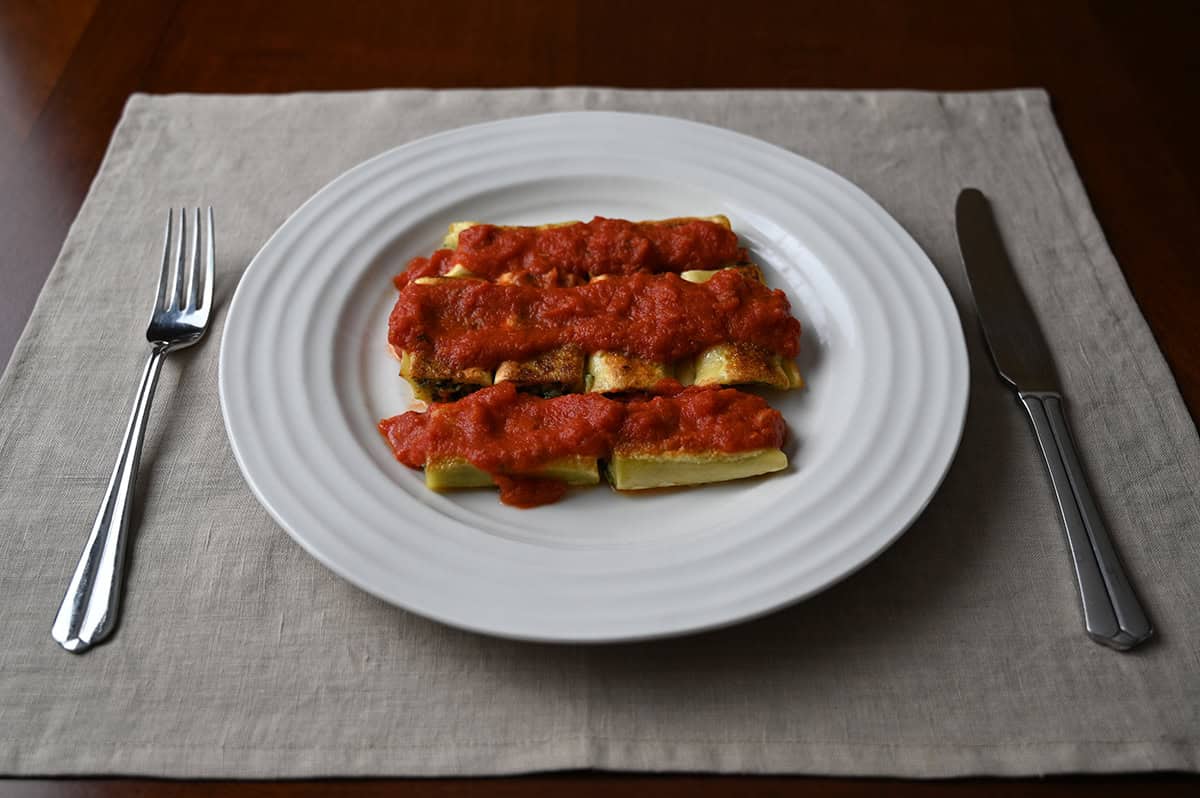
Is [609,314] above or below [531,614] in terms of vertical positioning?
above

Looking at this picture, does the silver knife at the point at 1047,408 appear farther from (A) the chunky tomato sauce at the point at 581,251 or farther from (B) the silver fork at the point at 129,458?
(B) the silver fork at the point at 129,458

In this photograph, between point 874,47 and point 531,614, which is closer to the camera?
point 531,614

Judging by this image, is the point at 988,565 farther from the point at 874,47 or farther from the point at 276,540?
the point at 874,47

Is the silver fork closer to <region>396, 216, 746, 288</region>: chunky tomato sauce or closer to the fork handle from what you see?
the fork handle

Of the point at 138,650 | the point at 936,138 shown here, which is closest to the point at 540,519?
the point at 138,650

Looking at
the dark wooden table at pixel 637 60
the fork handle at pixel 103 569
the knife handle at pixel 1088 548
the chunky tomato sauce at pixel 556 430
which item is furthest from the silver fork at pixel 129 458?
the knife handle at pixel 1088 548

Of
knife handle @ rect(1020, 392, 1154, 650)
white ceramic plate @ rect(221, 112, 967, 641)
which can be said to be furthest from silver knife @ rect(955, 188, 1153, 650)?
white ceramic plate @ rect(221, 112, 967, 641)

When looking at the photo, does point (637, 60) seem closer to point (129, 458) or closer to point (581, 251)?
point (581, 251)
